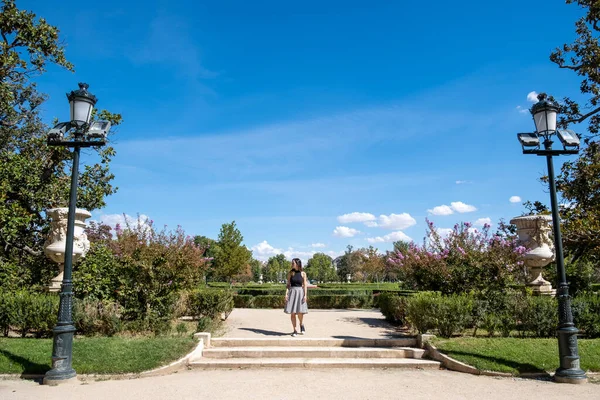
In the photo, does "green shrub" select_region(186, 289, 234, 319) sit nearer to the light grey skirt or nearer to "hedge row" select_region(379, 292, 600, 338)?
the light grey skirt

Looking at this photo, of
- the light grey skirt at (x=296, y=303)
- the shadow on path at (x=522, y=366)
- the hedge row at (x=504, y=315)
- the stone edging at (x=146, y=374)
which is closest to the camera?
the stone edging at (x=146, y=374)

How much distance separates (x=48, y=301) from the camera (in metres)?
8.23

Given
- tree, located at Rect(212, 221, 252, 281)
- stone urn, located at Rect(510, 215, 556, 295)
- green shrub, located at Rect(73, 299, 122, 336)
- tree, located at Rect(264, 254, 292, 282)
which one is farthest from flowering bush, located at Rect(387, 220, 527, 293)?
tree, located at Rect(264, 254, 292, 282)

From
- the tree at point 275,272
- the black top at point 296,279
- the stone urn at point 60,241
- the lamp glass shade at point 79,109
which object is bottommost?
the tree at point 275,272

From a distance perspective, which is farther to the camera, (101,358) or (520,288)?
(520,288)

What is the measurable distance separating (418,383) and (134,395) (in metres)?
4.13

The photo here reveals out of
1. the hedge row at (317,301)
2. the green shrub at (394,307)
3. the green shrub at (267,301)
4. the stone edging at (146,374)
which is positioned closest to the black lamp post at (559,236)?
the green shrub at (394,307)

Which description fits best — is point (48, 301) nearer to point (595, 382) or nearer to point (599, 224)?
point (595, 382)

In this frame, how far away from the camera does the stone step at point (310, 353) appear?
7.70m

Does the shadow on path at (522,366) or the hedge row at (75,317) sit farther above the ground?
the hedge row at (75,317)

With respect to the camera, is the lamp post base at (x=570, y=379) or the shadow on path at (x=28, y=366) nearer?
the lamp post base at (x=570, y=379)

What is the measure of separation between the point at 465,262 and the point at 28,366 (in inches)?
373

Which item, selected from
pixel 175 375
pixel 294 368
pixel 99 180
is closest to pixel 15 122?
pixel 99 180

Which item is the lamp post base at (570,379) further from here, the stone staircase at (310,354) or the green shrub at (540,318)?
the green shrub at (540,318)
